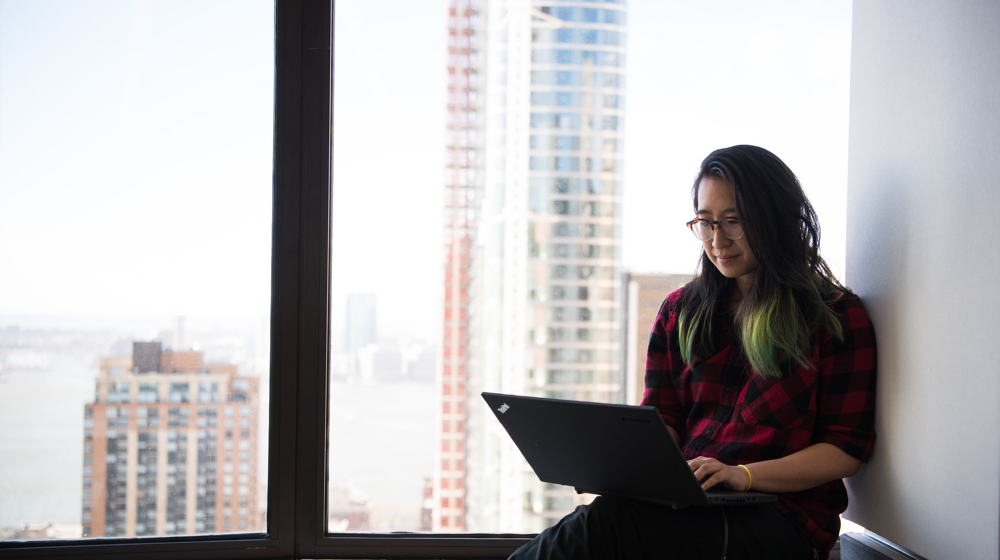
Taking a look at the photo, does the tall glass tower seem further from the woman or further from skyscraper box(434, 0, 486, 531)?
the woman

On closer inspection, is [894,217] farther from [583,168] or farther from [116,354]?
[116,354]

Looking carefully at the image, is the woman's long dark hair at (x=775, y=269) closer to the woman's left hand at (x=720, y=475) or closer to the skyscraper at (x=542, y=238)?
the woman's left hand at (x=720, y=475)

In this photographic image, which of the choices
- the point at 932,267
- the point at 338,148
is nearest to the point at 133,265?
the point at 338,148

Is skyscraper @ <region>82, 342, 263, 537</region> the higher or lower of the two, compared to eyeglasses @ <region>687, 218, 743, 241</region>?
lower

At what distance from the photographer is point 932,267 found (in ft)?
3.67

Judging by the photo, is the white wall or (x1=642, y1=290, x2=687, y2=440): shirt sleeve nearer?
the white wall

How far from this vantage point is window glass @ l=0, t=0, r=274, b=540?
1.66 metres

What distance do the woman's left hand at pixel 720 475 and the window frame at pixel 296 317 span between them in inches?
36.1

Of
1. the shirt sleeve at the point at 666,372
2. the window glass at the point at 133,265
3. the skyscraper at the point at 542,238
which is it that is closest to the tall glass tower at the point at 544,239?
the skyscraper at the point at 542,238

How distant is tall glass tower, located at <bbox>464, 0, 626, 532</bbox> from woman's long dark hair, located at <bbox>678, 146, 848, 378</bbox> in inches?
17.3

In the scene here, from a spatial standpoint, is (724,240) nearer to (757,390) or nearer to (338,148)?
(757,390)

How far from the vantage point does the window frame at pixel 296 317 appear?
1.67m

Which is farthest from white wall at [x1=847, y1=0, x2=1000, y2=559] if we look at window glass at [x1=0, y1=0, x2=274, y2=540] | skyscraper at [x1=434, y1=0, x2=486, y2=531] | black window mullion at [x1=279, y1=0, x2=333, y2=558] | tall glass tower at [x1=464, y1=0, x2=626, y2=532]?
window glass at [x1=0, y1=0, x2=274, y2=540]

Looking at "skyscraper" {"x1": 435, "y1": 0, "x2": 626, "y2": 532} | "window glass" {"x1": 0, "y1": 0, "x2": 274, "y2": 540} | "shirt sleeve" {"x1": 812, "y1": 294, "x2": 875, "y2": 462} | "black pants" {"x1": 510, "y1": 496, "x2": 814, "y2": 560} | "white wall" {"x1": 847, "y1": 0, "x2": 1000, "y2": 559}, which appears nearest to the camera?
"white wall" {"x1": 847, "y1": 0, "x2": 1000, "y2": 559}
